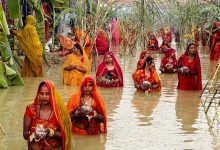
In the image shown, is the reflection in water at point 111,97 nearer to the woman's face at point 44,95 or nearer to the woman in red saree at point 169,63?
the woman's face at point 44,95

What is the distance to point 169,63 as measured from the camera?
48.1ft

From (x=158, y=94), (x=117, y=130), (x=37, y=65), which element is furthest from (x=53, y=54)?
(x=117, y=130)

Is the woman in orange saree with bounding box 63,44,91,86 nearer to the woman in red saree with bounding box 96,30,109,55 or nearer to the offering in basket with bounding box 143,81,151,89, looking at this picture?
the offering in basket with bounding box 143,81,151,89

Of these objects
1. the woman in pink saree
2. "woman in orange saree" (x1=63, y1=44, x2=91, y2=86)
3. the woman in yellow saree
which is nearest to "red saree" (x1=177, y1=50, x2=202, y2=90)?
"woman in orange saree" (x1=63, y1=44, x2=91, y2=86)

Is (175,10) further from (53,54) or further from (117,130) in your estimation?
(117,130)

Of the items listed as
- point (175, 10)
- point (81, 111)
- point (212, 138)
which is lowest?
point (212, 138)

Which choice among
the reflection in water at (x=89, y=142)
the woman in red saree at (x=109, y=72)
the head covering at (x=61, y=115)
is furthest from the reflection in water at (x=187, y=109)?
the head covering at (x=61, y=115)

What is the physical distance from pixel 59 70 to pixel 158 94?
5.22 meters

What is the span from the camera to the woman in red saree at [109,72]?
37.5 feet

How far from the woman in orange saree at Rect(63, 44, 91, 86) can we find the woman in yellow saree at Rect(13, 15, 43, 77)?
144 cm

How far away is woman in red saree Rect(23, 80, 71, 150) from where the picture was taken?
5820 mm

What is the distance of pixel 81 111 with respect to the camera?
6734 mm

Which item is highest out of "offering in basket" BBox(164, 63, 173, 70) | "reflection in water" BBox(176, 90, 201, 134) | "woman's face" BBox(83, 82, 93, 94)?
"woman's face" BBox(83, 82, 93, 94)

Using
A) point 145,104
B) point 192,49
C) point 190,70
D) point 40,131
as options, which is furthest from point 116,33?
point 40,131
